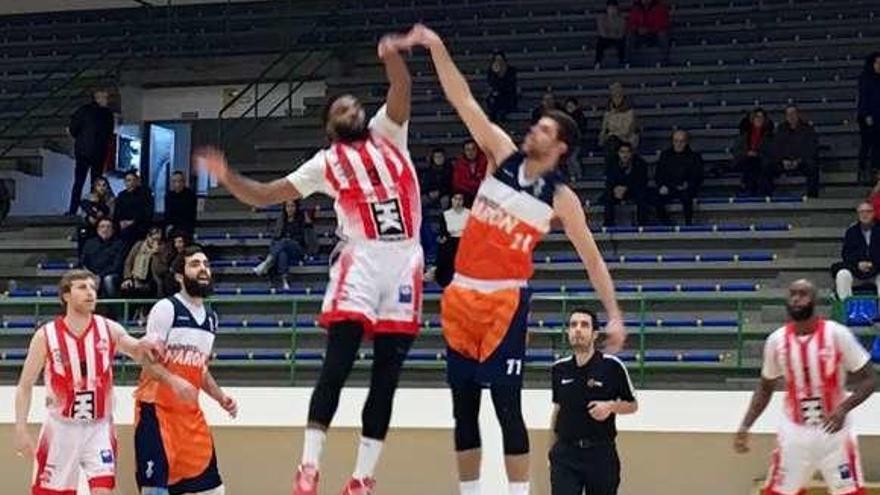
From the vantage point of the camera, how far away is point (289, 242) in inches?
699

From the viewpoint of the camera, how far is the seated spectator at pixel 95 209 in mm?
18219

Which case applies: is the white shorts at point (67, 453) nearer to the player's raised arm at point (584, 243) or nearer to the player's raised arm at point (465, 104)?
the player's raised arm at point (465, 104)

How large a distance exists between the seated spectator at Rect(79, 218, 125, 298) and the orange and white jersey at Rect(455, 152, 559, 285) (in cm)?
1143

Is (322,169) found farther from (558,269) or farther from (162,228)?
(162,228)

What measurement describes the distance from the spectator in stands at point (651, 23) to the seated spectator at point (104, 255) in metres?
8.19

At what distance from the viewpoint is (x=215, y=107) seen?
24.8 m

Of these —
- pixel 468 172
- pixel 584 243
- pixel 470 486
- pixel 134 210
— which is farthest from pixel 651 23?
pixel 470 486

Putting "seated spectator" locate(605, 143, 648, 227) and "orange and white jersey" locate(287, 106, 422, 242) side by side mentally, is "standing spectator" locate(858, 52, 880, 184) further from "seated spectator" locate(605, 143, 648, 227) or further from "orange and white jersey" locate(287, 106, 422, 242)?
"orange and white jersey" locate(287, 106, 422, 242)

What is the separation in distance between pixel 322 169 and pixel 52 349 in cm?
355

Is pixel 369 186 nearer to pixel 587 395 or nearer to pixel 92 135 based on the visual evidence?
pixel 587 395

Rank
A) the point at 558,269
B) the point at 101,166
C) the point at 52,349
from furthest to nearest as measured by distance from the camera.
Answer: the point at 101,166 < the point at 558,269 < the point at 52,349

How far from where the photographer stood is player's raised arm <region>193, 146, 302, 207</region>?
20.2 feet

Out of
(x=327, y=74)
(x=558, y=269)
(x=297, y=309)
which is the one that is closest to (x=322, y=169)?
(x=297, y=309)

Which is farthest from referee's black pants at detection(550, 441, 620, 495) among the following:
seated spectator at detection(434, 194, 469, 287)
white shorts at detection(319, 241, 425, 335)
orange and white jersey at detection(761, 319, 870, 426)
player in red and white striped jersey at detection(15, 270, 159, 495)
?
seated spectator at detection(434, 194, 469, 287)
